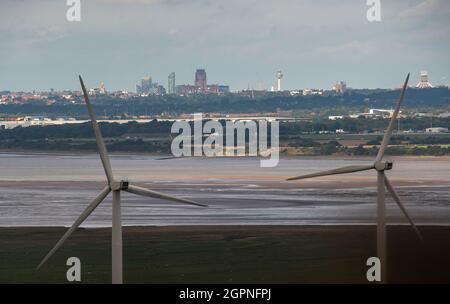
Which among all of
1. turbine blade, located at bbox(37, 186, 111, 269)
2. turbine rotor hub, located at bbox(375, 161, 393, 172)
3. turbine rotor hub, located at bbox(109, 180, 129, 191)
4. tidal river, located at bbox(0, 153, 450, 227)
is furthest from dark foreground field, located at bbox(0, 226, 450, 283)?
turbine rotor hub, located at bbox(109, 180, 129, 191)

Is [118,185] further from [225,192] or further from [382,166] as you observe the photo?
[225,192]

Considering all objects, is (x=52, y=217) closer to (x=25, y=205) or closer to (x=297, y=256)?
(x=25, y=205)

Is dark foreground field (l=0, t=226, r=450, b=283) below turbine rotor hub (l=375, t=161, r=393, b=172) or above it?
below

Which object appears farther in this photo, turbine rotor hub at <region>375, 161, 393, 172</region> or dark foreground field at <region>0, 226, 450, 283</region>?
dark foreground field at <region>0, 226, 450, 283</region>

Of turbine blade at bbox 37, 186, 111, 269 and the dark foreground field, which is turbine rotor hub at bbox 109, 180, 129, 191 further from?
the dark foreground field

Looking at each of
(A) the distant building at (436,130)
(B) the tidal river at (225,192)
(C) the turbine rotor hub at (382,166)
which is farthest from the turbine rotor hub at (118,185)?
(A) the distant building at (436,130)

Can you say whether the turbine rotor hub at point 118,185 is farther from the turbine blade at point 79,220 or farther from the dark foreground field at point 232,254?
the dark foreground field at point 232,254
